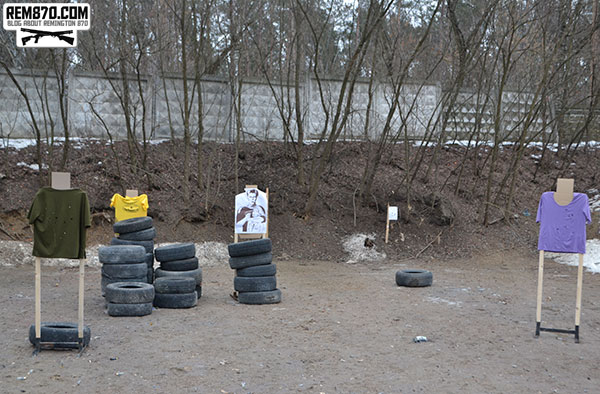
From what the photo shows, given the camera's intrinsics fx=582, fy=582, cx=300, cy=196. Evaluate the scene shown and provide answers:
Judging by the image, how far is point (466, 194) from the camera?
18.2 m

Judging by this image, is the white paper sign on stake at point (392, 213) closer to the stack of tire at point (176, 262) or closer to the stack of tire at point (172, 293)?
the stack of tire at point (176, 262)

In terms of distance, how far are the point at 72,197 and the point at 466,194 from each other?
14086mm

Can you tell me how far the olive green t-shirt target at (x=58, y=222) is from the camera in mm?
6242

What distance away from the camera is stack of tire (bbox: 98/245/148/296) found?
8758mm

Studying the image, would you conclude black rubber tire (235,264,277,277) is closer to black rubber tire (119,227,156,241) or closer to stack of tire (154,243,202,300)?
stack of tire (154,243,202,300)

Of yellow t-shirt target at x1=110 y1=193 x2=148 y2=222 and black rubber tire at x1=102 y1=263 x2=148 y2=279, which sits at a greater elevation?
yellow t-shirt target at x1=110 y1=193 x2=148 y2=222

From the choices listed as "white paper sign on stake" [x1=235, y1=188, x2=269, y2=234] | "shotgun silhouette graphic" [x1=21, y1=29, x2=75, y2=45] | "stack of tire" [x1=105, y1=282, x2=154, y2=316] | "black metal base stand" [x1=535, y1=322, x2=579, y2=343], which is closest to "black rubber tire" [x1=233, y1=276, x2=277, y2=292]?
"stack of tire" [x1=105, y1=282, x2=154, y2=316]

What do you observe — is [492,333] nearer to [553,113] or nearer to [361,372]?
[361,372]

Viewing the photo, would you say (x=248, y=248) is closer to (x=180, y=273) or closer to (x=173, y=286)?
(x=180, y=273)

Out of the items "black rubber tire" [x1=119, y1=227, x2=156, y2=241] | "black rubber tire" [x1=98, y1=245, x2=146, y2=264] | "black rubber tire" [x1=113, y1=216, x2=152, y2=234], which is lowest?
"black rubber tire" [x1=98, y1=245, x2=146, y2=264]

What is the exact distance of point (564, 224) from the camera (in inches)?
290

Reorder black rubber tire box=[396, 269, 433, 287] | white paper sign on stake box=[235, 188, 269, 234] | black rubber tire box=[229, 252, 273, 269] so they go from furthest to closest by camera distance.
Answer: white paper sign on stake box=[235, 188, 269, 234]
black rubber tire box=[396, 269, 433, 287]
black rubber tire box=[229, 252, 273, 269]

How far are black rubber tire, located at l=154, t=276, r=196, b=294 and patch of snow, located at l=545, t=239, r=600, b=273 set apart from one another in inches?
372

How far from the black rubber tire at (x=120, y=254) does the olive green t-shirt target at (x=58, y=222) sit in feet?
8.07
